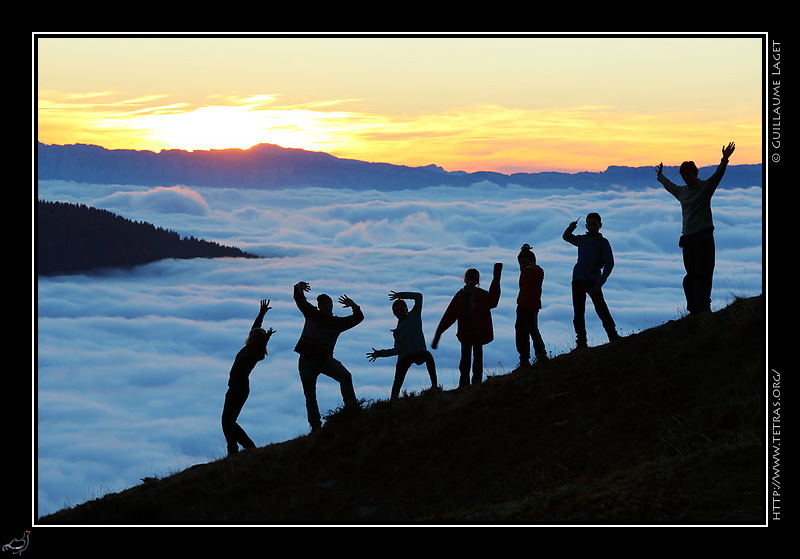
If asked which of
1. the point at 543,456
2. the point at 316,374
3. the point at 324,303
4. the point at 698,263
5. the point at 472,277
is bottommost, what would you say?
the point at 543,456

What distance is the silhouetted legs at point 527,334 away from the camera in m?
13.6

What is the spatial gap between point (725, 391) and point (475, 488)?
3.35m

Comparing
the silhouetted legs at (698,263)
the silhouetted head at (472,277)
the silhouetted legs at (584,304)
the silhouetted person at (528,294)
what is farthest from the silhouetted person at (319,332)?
the silhouetted legs at (698,263)

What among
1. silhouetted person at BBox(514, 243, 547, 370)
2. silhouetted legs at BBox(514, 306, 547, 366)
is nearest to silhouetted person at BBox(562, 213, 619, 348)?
silhouetted person at BBox(514, 243, 547, 370)

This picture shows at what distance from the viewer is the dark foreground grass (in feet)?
29.1

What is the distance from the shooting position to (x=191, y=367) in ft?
629

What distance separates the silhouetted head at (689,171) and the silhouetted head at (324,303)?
551 centimetres

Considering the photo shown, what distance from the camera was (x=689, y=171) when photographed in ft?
41.3

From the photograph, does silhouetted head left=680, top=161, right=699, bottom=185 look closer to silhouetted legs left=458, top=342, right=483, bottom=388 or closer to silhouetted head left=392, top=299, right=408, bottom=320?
silhouetted legs left=458, top=342, right=483, bottom=388

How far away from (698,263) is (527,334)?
2.82 m

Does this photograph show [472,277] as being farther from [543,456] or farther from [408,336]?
[543,456]

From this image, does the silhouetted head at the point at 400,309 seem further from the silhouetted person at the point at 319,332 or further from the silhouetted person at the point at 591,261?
the silhouetted person at the point at 591,261

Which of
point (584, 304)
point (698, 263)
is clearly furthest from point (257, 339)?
point (698, 263)
